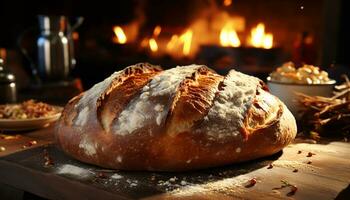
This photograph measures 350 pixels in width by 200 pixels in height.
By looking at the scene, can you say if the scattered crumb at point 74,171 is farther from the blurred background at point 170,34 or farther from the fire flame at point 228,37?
the fire flame at point 228,37

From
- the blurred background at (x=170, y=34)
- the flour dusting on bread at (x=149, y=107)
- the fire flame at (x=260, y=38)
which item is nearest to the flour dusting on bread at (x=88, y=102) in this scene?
A: the flour dusting on bread at (x=149, y=107)

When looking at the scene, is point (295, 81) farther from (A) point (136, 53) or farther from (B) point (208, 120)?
(A) point (136, 53)

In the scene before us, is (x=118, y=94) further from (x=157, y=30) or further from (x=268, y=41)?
(x=157, y=30)

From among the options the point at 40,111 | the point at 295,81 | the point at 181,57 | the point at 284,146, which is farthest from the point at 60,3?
the point at 284,146

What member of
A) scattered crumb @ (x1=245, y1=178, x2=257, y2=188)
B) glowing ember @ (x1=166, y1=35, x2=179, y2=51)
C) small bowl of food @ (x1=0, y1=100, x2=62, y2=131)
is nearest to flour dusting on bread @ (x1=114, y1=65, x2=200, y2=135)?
scattered crumb @ (x1=245, y1=178, x2=257, y2=188)

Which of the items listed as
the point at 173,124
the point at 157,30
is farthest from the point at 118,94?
the point at 157,30

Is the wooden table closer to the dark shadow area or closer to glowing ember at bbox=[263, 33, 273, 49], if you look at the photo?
the dark shadow area
